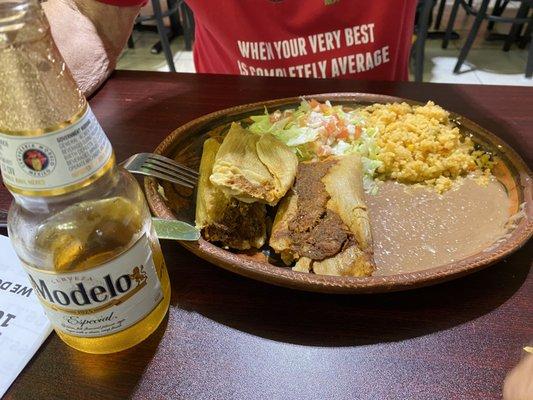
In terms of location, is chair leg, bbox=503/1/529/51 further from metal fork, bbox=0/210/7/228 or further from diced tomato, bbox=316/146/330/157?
metal fork, bbox=0/210/7/228

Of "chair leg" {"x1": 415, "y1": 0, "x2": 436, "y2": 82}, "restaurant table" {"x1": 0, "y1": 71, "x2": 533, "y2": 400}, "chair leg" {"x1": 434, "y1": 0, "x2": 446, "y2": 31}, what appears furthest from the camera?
"chair leg" {"x1": 434, "y1": 0, "x2": 446, "y2": 31}

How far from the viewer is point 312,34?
1.26m

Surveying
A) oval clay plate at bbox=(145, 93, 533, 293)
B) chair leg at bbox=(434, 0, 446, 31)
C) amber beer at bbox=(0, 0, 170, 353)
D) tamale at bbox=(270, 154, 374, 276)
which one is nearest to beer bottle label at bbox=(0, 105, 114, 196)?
amber beer at bbox=(0, 0, 170, 353)

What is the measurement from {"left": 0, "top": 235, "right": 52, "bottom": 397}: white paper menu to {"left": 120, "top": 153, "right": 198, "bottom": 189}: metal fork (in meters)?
0.23

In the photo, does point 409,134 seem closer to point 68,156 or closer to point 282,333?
point 282,333

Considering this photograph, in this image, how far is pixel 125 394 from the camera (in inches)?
21.7

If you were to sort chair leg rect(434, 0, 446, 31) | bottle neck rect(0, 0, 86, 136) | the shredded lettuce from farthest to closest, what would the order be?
chair leg rect(434, 0, 446, 31), the shredded lettuce, bottle neck rect(0, 0, 86, 136)

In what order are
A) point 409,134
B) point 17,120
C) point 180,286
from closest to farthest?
1. point 17,120
2. point 180,286
3. point 409,134

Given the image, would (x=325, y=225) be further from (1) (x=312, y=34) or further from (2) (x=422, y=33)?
(2) (x=422, y=33)

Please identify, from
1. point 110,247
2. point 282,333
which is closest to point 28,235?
point 110,247

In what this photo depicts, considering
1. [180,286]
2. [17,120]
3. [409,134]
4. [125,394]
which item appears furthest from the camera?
[409,134]

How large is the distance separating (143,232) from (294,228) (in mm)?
277

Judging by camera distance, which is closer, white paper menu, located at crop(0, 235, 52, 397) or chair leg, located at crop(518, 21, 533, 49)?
white paper menu, located at crop(0, 235, 52, 397)

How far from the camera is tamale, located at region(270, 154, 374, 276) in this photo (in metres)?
0.68
